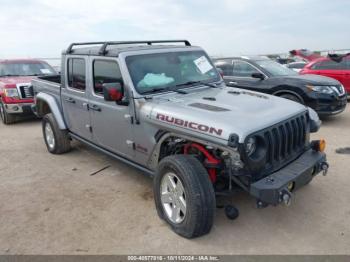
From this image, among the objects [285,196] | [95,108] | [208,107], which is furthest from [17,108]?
[285,196]

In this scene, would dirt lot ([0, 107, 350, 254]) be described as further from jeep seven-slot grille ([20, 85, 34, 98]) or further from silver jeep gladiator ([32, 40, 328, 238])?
jeep seven-slot grille ([20, 85, 34, 98])

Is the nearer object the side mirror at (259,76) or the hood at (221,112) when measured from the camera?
the hood at (221,112)

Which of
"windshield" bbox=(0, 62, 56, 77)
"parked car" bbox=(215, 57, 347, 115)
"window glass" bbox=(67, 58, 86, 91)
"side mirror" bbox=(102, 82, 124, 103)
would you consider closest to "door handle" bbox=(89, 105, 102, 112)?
"window glass" bbox=(67, 58, 86, 91)

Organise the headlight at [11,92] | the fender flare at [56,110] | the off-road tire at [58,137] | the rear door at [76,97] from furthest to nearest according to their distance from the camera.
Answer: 1. the headlight at [11,92]
2. the off-road tire at [58,137]
3. the fender flare at [56,110]
4. the rear door at [76,97]

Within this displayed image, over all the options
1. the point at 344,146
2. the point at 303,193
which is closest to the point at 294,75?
the point at 344,146

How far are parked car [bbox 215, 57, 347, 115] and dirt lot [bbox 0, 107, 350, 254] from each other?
2.46m

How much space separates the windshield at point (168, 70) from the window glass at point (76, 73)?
1.11m

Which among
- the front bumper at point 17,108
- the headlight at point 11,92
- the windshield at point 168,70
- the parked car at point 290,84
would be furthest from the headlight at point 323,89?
the headlight at point 11,92

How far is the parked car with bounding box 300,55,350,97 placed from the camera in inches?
404

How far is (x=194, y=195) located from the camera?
3035mm

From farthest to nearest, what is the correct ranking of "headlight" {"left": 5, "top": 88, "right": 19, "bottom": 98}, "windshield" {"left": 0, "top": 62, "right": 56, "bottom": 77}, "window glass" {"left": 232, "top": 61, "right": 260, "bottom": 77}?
"windshield" {"left": 0, "top": 62, "right": 56, "bottom": 77}, "headlight" {"left": 5, "top": 88, "right": 19, "bottom": 98}, "window glass" {"left": 232, "top": 61, "right": 260, "bottom": 77}

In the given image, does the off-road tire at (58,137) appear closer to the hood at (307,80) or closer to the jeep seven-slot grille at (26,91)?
the jeep seven-slot grille at (26,91)

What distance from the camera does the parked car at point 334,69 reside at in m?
10.3

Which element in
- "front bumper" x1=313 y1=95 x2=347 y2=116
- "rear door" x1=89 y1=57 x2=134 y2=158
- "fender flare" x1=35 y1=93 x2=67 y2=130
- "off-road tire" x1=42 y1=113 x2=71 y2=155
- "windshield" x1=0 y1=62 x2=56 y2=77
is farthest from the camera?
"windshield" x1=0 y1=62 x2=56 y2=77
